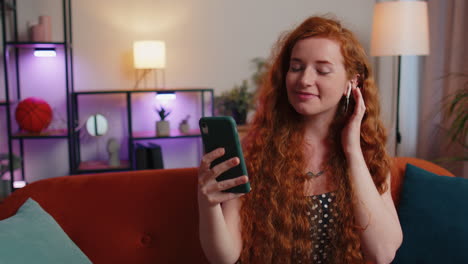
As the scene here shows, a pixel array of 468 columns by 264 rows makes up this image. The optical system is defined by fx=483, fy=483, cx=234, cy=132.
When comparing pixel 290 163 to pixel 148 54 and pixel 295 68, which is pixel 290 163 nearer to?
pixel 295 68

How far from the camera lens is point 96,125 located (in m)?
3.59

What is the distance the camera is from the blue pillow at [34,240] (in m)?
1.25

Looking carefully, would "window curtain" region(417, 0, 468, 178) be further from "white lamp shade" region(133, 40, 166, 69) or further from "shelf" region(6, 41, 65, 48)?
"shelf" region(6, 41, 65, 48)

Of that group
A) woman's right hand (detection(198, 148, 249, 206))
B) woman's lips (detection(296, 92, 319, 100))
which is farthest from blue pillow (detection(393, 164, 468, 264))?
woman's right hand (detection(198, 148, 249, 206))

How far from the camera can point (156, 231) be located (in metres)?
1.66

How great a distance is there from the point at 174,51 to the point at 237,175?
293 cm

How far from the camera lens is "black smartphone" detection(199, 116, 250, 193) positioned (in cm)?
112

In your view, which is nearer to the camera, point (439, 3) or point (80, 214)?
point (80, 214)

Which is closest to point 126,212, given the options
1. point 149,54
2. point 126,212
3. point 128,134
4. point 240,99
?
point 126,212

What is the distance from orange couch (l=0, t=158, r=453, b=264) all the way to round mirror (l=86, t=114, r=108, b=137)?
1.94 metres

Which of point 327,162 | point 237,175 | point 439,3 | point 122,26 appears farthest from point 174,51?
point 237,175

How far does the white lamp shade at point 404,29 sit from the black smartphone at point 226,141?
8.14 ft

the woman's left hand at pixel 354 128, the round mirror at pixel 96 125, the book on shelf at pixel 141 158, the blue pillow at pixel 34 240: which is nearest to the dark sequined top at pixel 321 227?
the woman's left hand at pixel 354 128

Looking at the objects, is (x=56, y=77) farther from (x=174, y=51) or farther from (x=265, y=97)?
(x=265, y=97)
